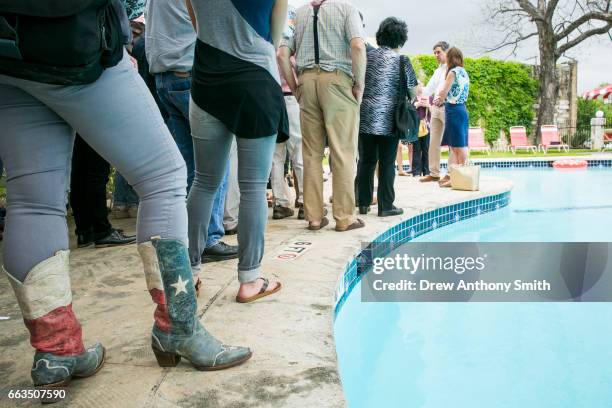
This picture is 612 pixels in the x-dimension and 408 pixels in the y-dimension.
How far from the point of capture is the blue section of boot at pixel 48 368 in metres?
1.32

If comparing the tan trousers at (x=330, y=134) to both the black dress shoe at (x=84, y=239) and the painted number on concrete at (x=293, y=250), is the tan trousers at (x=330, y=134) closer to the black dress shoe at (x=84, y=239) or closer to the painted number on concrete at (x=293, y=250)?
the painted number on concrete at (x=293, y=250)

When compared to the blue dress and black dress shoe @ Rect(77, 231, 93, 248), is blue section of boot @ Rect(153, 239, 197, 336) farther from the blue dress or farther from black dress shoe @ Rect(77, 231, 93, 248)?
the blue dress

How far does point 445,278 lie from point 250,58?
218 centimetres

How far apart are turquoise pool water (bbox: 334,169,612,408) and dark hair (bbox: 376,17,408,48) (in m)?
1.99

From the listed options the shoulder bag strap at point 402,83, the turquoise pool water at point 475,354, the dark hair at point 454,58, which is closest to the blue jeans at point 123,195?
the turquoise pool water at point 475,354

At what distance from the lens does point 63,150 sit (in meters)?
1.34

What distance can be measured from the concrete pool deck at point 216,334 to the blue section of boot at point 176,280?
6.7 inches

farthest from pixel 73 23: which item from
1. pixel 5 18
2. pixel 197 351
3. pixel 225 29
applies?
pixel 197 351

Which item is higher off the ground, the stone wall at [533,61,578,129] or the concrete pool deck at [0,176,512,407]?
the stone wall at [533,61,578,129]

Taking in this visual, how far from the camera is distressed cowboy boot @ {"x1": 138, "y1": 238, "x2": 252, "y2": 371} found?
53.5 inches

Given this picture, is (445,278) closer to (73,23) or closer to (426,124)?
(73,23)

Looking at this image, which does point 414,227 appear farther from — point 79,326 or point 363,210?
point 79,326

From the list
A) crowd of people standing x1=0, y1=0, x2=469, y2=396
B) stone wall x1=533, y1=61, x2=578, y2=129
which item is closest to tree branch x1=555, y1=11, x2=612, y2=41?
stone wall x1=533, y1=61, x2=578, y2=129

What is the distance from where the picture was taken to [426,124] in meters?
7.54
